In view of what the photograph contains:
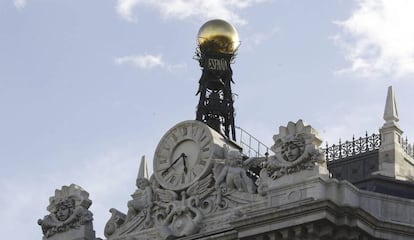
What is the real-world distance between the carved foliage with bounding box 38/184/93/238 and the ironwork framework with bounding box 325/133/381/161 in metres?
12.4

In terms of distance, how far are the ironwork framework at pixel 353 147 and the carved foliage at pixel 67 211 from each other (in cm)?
1240

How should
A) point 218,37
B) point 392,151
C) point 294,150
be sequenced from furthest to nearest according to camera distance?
point 218,37, point 392,151, point 294,150

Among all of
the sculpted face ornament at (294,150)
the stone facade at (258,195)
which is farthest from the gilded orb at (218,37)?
the sculpted face ornament at (294,150)

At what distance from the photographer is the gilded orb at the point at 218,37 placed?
80062mm

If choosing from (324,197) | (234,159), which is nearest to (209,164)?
(234,159)

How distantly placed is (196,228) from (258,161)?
3.97 m

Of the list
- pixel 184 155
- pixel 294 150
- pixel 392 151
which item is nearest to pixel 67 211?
pixel 184 155

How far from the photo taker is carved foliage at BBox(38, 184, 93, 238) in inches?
2675

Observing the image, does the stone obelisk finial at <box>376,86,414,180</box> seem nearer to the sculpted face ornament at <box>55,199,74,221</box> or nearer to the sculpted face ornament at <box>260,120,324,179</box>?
the sculpted face ornament at <box>260,120,324,179</box>

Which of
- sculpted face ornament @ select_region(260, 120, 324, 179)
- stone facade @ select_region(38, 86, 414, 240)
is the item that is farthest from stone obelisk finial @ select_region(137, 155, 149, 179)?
sculpted face ornament @ select_region(260, 120, 324, 179)

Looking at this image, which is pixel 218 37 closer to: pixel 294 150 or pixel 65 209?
pixel 65 209

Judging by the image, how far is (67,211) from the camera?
68.4m

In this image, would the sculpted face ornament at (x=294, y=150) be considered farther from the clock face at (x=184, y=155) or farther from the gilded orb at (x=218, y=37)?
the gilded orb at (x=218, y=37)

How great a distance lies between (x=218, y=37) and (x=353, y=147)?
40.0 feet
